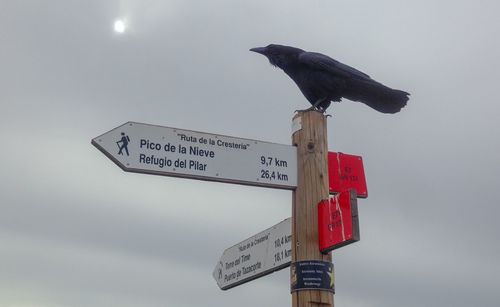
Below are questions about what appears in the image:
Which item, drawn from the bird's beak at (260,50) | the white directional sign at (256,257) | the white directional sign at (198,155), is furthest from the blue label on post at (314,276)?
the bird's beak at (260,50)

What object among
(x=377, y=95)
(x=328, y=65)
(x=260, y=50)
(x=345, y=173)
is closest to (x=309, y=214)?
(x=345, y=173)

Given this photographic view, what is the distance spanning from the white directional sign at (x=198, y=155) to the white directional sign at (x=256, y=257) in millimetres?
363

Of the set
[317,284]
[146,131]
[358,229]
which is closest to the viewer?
[358,229]

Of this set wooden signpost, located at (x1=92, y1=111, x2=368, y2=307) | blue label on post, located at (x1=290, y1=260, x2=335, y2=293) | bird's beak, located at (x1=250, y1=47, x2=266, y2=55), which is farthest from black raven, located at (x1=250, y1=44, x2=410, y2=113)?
blue label on post, located at (x1=290, y1=260, x2=335, y2=293)

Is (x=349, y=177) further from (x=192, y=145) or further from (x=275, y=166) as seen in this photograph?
(x=192, y=145)

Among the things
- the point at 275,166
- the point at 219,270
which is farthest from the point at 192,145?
the point at 219,270

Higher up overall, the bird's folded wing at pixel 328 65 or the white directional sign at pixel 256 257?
the bird's folded wing at pixel 328 65

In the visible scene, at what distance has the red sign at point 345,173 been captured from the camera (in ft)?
11.4

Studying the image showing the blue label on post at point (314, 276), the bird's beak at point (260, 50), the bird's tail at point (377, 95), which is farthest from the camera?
the bird's beak at point (260, 50)

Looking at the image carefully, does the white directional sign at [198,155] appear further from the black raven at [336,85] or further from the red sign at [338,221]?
the black raven at [336,85]

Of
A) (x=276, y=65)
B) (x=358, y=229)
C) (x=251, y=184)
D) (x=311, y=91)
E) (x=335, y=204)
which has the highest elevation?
(x=276, y=65)

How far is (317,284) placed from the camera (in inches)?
117

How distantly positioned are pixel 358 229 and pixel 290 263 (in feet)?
2.07

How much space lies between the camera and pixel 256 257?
3.74m
